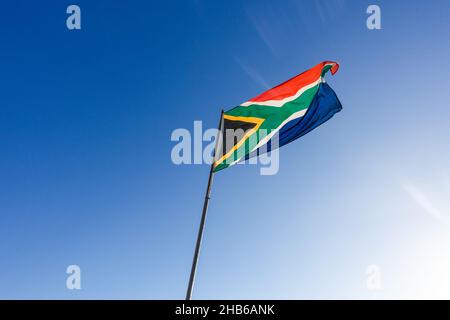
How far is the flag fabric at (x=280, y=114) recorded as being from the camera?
41.3 ft

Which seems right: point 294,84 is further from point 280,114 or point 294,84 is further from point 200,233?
point 200,233

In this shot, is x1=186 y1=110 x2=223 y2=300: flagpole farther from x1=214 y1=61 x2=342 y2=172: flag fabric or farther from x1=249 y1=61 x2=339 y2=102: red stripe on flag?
x1=249 y1=61 x2=339 y2=102: red stripe on flag

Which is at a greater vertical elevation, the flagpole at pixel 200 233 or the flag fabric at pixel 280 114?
the flag fabric at pixel 280 114

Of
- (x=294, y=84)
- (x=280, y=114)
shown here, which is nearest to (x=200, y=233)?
(x=280, y=114)

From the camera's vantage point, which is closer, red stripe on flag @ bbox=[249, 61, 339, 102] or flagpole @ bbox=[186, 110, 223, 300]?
flagpole @ bbox=[186, 110, 223, 300]

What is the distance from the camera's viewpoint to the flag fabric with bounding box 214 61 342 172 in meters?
12.6

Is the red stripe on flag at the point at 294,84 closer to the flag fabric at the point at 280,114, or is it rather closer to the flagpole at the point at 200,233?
the flag fabric at the point at 280,114

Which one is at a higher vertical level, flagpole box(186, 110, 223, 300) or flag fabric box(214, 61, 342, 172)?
flag fabric box(214, 61, 342, 172)

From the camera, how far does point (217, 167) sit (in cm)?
1184

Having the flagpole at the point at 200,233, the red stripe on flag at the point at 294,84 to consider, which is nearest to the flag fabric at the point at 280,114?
the red stripe on flag at the point at 294,84

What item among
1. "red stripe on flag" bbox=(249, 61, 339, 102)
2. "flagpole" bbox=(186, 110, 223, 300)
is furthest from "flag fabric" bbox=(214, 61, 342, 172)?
"flagpole" bbox=(186, 110, 223, 300)
